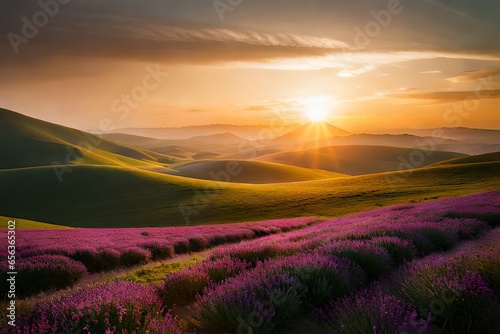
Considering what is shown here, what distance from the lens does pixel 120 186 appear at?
68688 mm

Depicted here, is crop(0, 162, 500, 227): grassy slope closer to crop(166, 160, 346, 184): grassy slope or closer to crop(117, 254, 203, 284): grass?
crop(117, 254, 203, 284): grass

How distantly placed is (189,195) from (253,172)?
55841 millimetres

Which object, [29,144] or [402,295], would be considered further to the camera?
[29,144]

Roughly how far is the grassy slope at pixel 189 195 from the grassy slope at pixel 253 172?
3818cm

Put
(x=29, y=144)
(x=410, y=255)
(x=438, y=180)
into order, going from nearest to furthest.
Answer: (x=410, y=255), (x=438, y=180), (x=29, y=144)

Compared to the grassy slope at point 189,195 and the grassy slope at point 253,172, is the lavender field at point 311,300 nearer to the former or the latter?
the grassy slope at point 189,195

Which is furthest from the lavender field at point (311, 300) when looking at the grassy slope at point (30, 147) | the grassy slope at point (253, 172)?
the grassy slope at point (30, 147)

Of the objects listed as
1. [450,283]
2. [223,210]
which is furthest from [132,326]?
[223,210]

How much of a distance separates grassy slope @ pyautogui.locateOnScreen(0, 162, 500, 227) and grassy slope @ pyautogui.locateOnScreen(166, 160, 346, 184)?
3818 cm

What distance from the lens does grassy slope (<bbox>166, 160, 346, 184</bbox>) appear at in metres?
109

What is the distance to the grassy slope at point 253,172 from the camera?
108812 mm

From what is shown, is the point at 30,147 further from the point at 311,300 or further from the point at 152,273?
the point at 311,300

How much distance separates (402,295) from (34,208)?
70882mm

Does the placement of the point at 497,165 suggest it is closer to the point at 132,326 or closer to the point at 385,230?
the point at 385,230
